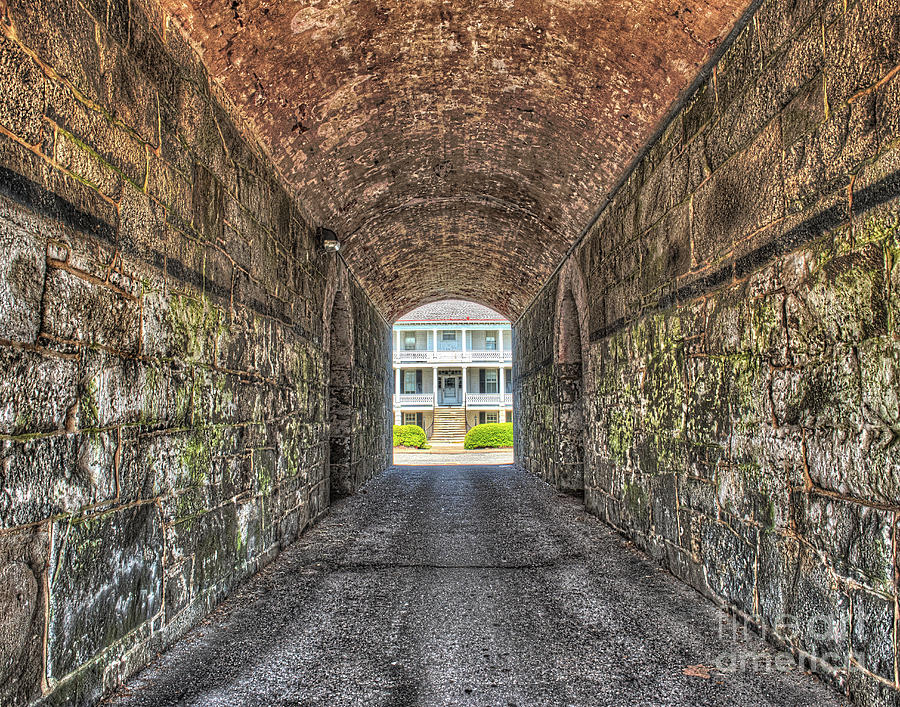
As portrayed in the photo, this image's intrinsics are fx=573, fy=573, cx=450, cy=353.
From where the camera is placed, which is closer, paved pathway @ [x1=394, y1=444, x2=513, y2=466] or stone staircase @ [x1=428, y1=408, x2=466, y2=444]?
paved pathway @ [x1=394, y1=444, x2=513, y2=466]

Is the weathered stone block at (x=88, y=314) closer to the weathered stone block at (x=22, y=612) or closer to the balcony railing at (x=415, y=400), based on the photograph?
the weathered stone block at (x=22, y=612)

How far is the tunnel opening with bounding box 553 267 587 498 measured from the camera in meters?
8.02

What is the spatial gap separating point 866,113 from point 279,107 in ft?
11.7

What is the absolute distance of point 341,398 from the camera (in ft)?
Result: 26.3

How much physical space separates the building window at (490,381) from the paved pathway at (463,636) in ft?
101

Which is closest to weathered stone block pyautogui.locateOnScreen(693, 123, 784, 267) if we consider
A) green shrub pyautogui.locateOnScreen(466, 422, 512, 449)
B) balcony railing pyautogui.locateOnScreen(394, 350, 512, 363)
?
green shrub pyautogui.locateOnScreen(466, 422, 512, 449)

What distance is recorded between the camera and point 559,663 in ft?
8.70

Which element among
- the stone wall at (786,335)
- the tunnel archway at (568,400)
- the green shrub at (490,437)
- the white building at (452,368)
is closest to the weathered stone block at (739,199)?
the stone wall at (786,335)

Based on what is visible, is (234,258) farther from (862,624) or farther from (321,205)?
(862,624)

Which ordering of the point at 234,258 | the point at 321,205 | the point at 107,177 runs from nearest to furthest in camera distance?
the point at 107,177 → the point at 234,258 → the point at 321,205

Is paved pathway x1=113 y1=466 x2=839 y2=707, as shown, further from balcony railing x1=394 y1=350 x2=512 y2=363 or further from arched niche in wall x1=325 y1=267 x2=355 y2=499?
balcony railing x1=394 y1=350 x2=512 y2=363

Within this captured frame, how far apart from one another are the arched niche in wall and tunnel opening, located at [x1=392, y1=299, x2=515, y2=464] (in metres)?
24.1

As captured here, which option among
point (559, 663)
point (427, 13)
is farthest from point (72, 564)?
point (427, 13)

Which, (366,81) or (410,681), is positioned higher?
(366,81)
